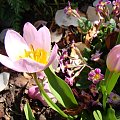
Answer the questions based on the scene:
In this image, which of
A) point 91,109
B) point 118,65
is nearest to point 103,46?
point 91,109

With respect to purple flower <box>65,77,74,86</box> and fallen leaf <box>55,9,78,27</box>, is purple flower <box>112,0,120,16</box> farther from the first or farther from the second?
purple flower <box>65,77,74,86</box>

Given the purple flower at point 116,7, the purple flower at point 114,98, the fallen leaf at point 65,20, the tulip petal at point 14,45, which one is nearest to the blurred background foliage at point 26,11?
the fallen leaf at point 65,20

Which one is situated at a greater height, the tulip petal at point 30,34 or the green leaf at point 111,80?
the tulip petal at point 30,34

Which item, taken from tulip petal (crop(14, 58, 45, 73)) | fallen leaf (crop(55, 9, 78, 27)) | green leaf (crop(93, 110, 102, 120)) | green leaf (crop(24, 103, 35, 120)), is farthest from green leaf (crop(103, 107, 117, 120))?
fallen leaf (crop(55, 9, 78, 27))

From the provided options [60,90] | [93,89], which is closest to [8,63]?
[60,90]

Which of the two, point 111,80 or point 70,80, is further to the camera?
point 70,80

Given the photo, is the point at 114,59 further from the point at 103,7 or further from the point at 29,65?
the point at 103,7

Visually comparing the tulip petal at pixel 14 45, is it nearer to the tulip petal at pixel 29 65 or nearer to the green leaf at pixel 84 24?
the tulip petal at pixel 29 65

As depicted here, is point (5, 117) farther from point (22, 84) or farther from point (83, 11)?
point (83, 11)
